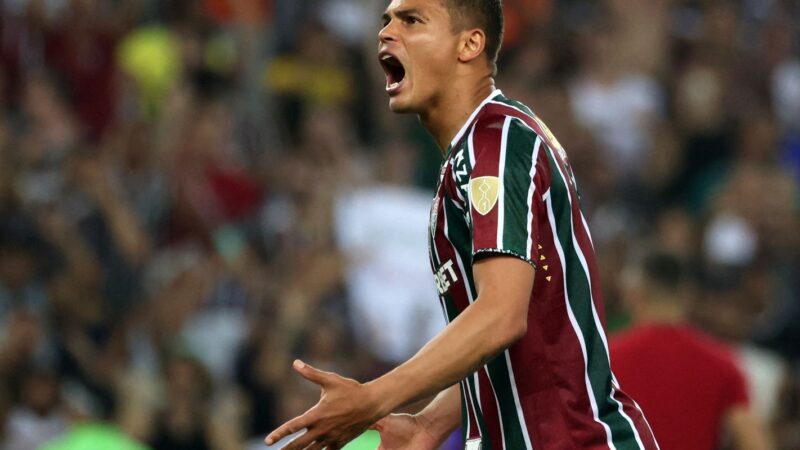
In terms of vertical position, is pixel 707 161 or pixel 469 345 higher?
pixel 469 345

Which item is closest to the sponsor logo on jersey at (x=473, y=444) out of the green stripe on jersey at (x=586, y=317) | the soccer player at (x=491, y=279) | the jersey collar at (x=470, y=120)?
the soccer player at (x=491, y=279)

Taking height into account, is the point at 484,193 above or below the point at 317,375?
above

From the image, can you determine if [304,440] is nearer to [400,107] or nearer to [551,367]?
[551,367]

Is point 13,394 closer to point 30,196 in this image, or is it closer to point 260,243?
point 30,196

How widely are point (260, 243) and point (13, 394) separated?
2.26m

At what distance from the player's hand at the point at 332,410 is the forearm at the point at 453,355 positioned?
36 millimetres

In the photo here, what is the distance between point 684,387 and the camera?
5.96 metres

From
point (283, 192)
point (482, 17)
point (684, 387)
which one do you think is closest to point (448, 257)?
point (482, 17)

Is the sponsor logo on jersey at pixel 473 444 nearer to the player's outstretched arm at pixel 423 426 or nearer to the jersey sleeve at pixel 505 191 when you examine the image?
the player's outstretched arm at pixel 423 426

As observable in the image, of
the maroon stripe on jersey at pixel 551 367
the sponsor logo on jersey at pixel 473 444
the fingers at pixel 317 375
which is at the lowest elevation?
the sponsor logo on jersey at pixel 473 444

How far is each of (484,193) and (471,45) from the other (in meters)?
0.50

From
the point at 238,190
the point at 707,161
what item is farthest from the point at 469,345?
the point at 707,161

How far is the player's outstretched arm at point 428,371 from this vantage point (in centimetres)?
309

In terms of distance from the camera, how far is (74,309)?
867 cm
